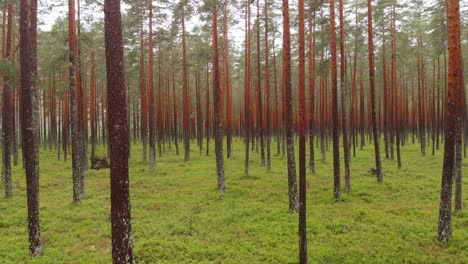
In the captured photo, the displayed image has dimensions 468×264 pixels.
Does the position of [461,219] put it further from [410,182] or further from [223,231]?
[223,231]

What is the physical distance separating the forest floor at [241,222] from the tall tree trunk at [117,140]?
11.9ft

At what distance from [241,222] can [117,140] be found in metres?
7.56

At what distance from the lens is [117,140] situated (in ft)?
18.1

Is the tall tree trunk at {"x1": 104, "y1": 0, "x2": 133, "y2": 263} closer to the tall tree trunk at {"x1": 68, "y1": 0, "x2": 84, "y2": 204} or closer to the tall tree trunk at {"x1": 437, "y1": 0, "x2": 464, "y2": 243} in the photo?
the tall tree trunk at {"x1": 68, "y1": 0, "x2": 84, "y2": 204}

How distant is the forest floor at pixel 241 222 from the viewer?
9.31m

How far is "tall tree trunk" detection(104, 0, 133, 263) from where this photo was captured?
5516 mm

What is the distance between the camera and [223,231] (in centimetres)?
1117

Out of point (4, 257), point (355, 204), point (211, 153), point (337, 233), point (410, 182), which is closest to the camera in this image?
point (4, 257)

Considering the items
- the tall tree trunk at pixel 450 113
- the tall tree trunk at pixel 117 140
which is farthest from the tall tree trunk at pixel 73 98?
the tall tree trunk at pixel 450 113

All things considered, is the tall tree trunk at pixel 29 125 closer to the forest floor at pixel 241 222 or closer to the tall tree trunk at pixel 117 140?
the forest floor at pixel 241 222

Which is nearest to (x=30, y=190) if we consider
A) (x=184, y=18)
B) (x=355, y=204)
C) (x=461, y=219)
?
(x=355, y=204)

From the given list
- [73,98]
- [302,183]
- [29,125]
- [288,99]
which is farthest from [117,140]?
[73,98]

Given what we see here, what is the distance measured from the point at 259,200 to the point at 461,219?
7869 millimetres

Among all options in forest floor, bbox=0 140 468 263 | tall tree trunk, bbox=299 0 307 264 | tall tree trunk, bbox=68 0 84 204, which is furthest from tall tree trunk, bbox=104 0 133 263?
tall tree trunk, bbox=68 0 84 204
